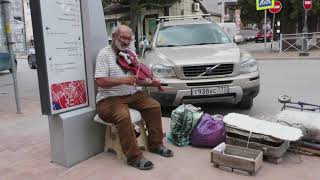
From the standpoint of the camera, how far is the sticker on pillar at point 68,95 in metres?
4.32

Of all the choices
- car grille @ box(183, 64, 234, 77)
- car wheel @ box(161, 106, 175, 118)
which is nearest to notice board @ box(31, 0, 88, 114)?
car grille @ box(183, 64, 234, 77)

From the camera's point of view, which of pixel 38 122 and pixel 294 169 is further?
pixel 38 122

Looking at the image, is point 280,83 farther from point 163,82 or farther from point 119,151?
point 119,151

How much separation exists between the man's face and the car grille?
213cm

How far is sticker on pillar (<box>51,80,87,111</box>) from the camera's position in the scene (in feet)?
14.2

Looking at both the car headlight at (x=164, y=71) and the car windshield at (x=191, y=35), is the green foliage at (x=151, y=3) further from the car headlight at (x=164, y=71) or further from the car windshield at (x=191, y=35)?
the car headlight at (x=164, y=71)

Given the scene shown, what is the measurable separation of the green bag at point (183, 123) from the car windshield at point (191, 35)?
285cm

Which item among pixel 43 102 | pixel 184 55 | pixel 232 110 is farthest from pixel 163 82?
pixel 43 102

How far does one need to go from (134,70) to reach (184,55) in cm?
238

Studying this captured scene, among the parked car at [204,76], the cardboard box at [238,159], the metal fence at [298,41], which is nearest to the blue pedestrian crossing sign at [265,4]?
the metal fence at [298,41]

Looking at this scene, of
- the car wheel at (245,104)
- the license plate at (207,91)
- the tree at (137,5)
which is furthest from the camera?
the tree at (137,5)

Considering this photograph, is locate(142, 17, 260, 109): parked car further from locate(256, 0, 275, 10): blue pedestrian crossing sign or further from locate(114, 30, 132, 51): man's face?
locate(256, 0, 275, 10): blue pedestrian crossing sign

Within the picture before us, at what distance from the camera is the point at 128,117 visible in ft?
14.1

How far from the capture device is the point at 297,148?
191 inches
